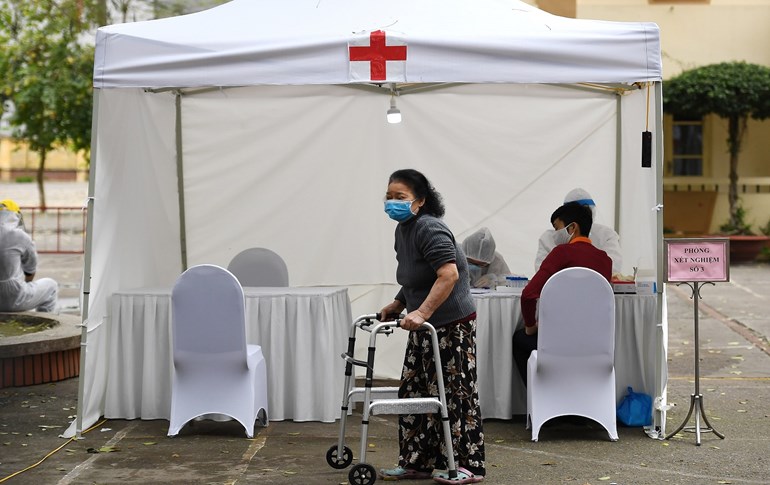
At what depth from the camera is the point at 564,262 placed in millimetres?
7496

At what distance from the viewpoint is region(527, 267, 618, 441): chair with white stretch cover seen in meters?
7.14

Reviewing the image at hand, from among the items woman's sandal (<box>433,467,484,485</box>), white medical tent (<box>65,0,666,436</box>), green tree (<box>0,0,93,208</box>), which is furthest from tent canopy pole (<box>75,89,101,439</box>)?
green tree (<box>0,0,93,208</box>)

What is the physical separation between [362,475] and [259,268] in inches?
150

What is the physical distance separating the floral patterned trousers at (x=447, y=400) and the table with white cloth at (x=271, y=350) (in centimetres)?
171

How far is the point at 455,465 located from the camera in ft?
19.9

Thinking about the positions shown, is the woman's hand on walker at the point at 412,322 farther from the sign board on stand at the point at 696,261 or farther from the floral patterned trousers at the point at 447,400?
the sign board on stand at the point at 696,261

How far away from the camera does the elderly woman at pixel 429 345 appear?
6.02 metres

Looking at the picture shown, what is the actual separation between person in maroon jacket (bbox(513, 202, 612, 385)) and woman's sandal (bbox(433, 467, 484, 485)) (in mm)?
1735

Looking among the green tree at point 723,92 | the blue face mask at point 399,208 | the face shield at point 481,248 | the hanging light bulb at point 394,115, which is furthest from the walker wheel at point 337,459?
the green tree at point 723,92

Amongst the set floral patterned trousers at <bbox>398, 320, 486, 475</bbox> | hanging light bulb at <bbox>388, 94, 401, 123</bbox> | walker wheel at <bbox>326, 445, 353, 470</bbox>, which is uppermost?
hanging light bulb at <bbox>388, 94, 401, 123</bbox>

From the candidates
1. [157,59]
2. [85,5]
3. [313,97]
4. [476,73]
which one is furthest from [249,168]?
[85,5]

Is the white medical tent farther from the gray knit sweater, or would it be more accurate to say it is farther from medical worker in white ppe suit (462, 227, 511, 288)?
the gray knit sweater

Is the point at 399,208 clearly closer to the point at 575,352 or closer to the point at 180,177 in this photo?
the point at 575,352

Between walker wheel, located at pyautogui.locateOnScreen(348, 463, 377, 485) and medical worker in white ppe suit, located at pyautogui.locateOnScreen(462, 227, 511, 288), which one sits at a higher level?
medical worker in white ppe suit, located at pyautogui.locateOnScreen(462, 227, 511, 288)
